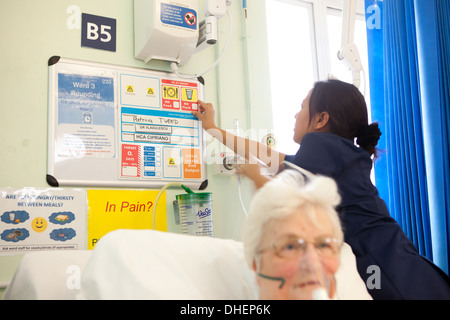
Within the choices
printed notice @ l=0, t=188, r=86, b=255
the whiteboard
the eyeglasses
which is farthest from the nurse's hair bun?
printed notice @ l=0, t=188, r=86, b=255

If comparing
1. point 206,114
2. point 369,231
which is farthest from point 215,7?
point 369,231

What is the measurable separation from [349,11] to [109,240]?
167 cm

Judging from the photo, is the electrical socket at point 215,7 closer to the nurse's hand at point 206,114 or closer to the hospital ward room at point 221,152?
the hospital ward room at point 221,152

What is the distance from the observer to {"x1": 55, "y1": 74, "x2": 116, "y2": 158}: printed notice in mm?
2008

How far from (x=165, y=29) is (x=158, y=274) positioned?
1.31 metres

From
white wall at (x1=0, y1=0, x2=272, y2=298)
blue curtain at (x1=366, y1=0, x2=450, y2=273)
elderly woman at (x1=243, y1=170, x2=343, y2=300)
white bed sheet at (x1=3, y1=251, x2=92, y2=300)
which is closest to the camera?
elderly woman at (x1=243, y1=170, x2=343, y2=300)

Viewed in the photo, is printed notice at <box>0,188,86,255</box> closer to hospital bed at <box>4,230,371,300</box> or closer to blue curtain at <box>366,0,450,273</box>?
hospital bed at <box>4,230,371,300</box>

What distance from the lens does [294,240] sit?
0.95 m

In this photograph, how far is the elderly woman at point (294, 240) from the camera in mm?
917

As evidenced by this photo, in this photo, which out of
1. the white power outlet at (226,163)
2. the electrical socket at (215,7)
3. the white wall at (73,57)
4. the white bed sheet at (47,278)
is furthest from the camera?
the white power outlet at (226,163)

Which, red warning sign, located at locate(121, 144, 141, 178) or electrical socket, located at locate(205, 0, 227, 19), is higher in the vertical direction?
electrical socket, located at locate(205, 0, 227, 19)

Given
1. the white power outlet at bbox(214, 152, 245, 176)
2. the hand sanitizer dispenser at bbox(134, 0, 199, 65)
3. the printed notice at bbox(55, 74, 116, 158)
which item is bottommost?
the white power outlet at bbox(214, 152, 245, 176)

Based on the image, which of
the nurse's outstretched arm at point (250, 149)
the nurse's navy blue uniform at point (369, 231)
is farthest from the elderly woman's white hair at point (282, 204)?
the nurse's outstretched arm at point (250, 149)

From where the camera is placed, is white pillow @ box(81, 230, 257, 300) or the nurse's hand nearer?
white pillow @ box(81, 230, 257, 300)
